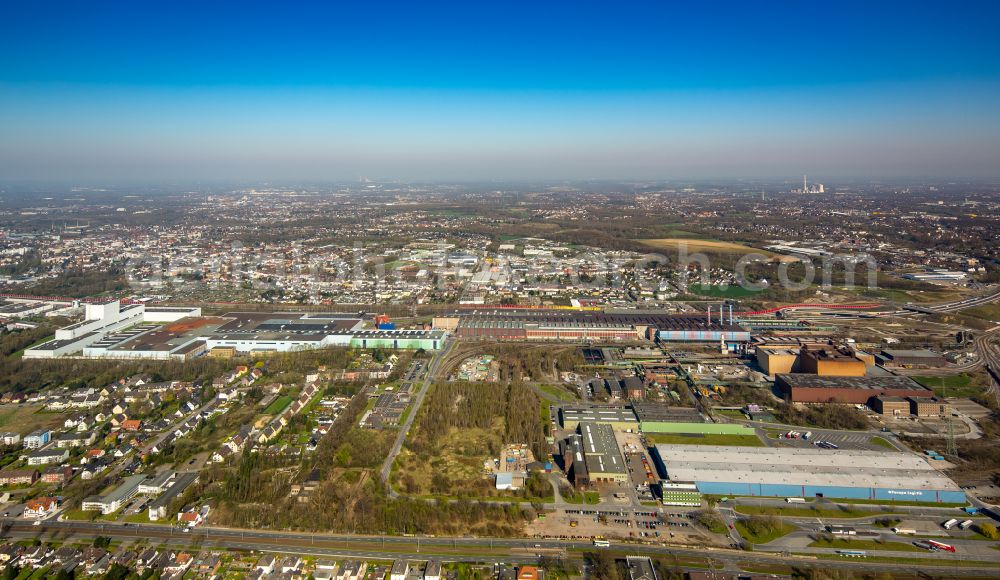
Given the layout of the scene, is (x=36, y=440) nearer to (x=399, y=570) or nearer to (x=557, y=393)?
(x=399, y=570)

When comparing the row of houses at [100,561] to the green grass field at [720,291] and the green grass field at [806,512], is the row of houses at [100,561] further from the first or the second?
the green grass field at [720,291]

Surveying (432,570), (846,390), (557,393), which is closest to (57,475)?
(432,570)

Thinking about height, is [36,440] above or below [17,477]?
above

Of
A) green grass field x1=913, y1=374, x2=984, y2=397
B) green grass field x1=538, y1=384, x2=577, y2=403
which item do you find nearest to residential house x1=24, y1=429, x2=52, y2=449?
green grass field x1=538, y1=384, x2=577, y2=403

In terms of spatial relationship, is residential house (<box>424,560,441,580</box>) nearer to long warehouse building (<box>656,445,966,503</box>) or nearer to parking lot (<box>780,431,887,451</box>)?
long warehouse building (<box>656,445,966,503</box>)

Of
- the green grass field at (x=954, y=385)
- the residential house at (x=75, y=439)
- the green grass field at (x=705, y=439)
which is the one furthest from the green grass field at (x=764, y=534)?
the residential house at (x=75, y=439)

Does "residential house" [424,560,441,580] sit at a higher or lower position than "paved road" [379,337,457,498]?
lower
